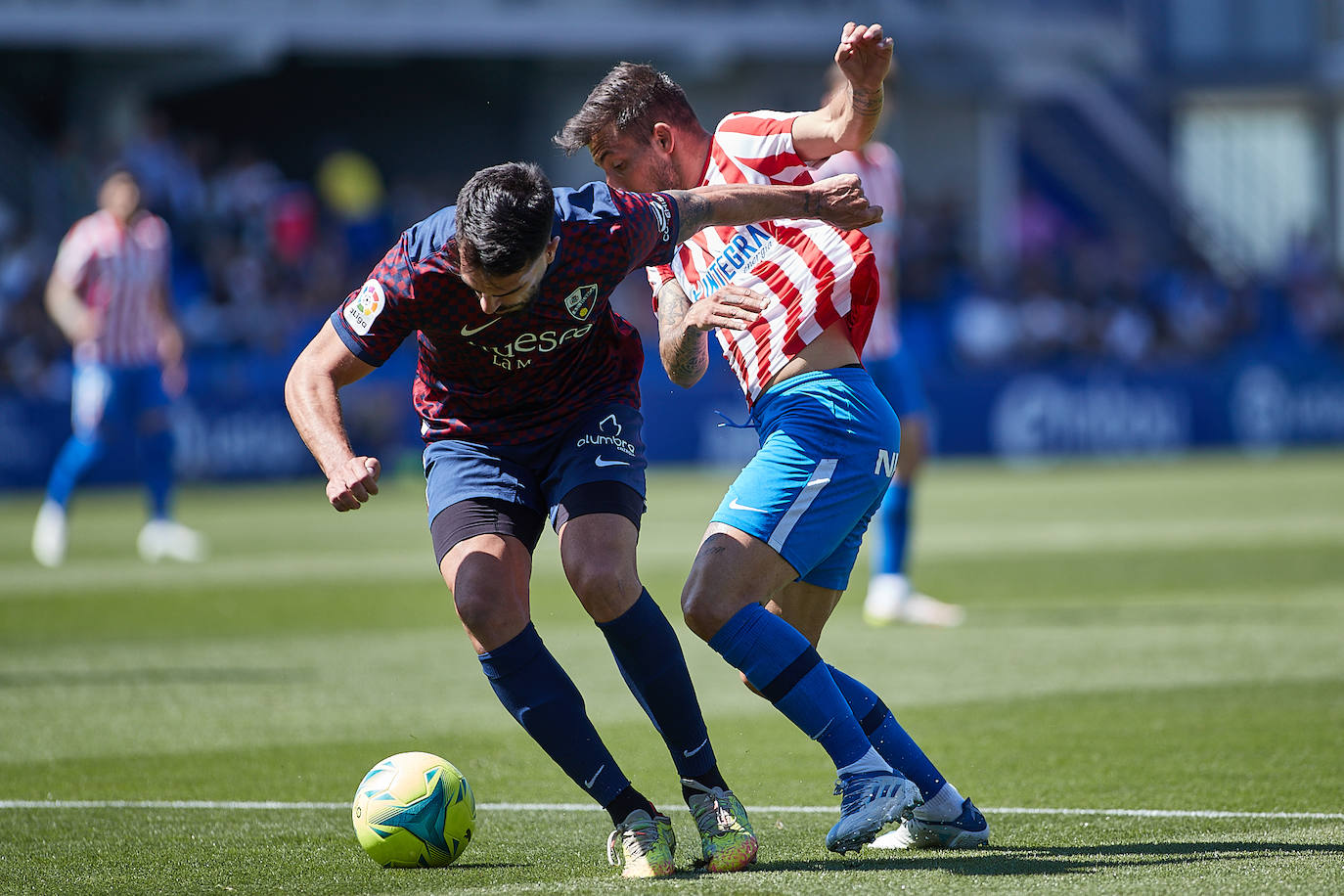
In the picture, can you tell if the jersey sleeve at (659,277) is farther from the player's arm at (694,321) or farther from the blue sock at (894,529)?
the blue sock at (894,529)

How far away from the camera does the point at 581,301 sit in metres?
4.38

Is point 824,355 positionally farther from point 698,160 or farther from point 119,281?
point 119,281

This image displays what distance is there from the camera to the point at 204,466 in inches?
812

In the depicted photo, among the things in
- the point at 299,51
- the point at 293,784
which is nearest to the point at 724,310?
the point at 293,784

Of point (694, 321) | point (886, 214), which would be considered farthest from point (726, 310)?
point (886, 214)

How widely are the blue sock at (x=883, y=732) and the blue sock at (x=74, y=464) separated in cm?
926

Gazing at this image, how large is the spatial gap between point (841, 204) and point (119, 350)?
381 inches

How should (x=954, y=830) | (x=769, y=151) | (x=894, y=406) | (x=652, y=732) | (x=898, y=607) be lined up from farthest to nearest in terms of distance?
(x=898, y=607) < (x=894, y=406) < (x=652, y=732) < (x=769, y=151) < (x=954, y=830)

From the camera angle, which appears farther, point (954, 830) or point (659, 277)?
point (659, 277)

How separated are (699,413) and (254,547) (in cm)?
957

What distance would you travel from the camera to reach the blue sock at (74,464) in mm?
12750

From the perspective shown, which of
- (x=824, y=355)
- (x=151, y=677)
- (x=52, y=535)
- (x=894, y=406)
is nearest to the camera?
(x=824, y=355)

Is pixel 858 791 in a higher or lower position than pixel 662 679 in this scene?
lower

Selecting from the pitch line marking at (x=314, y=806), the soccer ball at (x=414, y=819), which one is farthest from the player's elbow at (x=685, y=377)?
the pitch line marking at (x=314, y=806)
